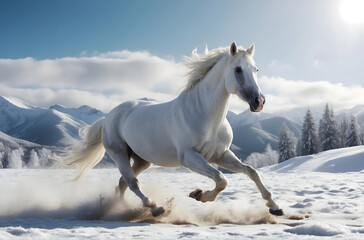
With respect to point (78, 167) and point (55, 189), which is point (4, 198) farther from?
point (78, 167)

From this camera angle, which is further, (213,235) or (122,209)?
(122,209)

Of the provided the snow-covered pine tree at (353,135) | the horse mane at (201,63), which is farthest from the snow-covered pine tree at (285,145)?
the horse mane at (201,63)

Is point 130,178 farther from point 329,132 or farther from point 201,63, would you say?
point 329,132

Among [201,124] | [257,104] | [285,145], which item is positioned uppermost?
[285,145]

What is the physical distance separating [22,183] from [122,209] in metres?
2.60

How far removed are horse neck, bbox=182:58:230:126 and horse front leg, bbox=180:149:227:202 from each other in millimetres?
616

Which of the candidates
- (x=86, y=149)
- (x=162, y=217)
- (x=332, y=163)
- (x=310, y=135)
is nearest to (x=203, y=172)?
(x=162, y=217)

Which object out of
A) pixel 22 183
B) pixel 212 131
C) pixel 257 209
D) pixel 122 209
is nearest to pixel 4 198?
pixel 22 183

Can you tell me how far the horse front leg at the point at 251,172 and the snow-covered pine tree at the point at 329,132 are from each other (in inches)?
1589

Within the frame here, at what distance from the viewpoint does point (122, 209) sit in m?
6.10

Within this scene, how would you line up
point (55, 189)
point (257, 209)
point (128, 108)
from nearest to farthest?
point (257, 209) < point (128, 108) < point (55, 189)

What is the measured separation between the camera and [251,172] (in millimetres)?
5090

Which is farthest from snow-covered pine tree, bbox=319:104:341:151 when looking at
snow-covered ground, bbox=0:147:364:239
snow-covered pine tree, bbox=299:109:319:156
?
snow-covered ground, bbox=0:147:364:239

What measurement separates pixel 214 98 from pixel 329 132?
1605 inches
